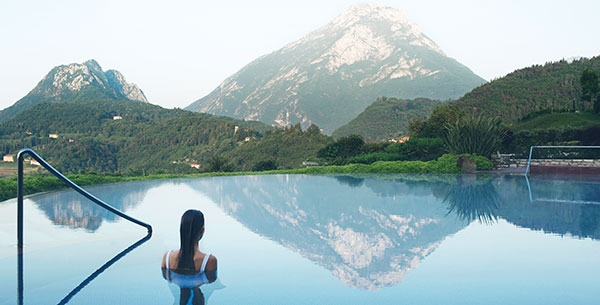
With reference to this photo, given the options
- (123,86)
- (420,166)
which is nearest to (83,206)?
(420,166)

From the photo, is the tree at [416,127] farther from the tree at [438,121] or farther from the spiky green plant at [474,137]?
the spiky green plant at [474,137]

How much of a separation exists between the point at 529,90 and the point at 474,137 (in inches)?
1196

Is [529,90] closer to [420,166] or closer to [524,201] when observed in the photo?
[420,166]

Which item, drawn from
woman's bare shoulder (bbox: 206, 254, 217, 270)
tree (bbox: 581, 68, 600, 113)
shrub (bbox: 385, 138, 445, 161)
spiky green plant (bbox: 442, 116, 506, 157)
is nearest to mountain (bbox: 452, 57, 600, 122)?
tree (bbox: 581, 68, 600, 113)

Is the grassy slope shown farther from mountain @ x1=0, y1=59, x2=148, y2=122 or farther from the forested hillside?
mountain @ x1=0, y1=59, x2=148, y2=122

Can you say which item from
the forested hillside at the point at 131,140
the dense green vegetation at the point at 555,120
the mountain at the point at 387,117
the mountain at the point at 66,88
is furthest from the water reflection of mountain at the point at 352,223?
the mountain at the point at 66,88

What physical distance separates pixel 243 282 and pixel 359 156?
13257 millimetres

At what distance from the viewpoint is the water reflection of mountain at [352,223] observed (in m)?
4.06

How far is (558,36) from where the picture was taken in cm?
3847

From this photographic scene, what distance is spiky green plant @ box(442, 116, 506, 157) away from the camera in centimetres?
1433

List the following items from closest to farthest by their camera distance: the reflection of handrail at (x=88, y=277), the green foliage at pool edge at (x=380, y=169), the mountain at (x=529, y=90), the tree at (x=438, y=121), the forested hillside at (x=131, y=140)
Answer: the reflection of handrail at (x=88, y=277), the green foliage at pool edge at (x=380, y=169), the tree at (x=438, y=121), the forested hillside at (x=131, y=140), the mountain at (x=529, y=90)

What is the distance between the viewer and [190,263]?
11.1 feet

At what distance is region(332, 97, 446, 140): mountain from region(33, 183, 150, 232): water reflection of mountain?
49481 millimetres

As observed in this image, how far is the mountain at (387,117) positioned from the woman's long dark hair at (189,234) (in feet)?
179
